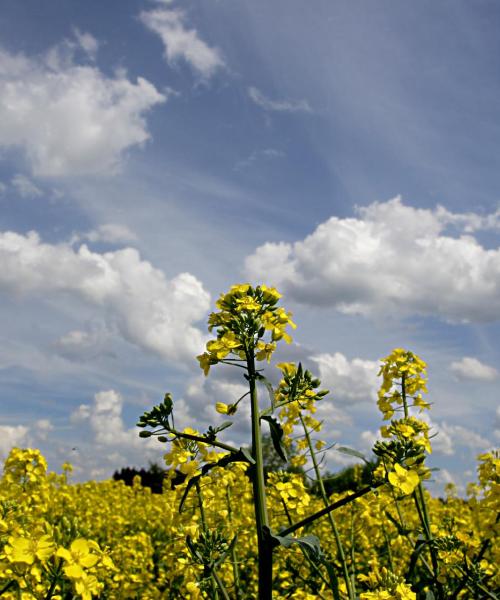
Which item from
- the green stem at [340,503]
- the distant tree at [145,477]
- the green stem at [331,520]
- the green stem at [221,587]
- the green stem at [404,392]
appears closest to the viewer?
the green stem at [340,503]

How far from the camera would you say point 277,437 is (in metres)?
2.17

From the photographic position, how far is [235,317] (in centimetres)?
270

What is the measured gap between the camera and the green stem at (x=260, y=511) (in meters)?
2.14

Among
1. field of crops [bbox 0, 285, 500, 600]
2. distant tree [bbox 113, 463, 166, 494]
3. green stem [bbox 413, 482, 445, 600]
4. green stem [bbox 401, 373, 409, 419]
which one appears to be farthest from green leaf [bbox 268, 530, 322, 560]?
distant tree [bbox 113, 463, 166, 494]

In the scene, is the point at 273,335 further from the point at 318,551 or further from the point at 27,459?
the point at 27,459

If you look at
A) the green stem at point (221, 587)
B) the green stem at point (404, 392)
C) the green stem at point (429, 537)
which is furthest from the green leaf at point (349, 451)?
the green stem at point (404, 392)

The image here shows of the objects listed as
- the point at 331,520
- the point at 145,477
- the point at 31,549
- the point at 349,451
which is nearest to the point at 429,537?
the point at 331,520

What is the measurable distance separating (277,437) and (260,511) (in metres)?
0.30

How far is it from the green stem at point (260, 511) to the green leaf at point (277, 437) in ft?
0.21

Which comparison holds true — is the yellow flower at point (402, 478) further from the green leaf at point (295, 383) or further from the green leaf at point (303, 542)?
the green leaf at point (295, 383)

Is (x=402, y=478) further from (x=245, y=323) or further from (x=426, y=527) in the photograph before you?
(x=426, y=527)

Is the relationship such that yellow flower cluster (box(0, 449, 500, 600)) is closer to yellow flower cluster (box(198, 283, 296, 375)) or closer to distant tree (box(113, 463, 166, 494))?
yellow flower cluster (box(198, 283, 296, 375))

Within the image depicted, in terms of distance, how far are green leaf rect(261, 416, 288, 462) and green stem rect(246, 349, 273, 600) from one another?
63 mm

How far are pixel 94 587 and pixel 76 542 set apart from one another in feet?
0.77
